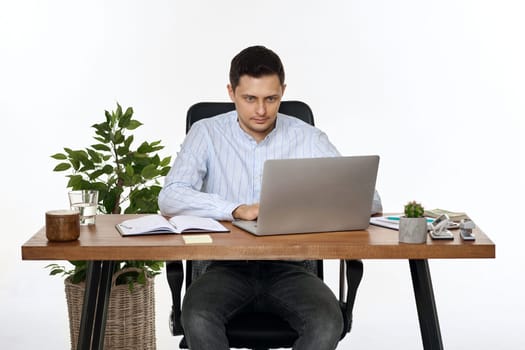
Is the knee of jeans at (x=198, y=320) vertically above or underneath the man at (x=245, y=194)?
underneath

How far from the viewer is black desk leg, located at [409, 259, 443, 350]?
2525mm

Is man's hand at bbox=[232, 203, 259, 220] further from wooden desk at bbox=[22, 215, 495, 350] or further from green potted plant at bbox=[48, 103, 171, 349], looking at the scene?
green potted plant at bbox=[48, 103, 171, 349]

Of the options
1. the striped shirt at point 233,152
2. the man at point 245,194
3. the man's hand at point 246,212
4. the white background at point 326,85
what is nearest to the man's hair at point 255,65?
the man at point 245,194

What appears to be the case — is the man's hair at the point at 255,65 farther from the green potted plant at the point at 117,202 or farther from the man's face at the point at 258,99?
the green potted plant at the point at 117,202

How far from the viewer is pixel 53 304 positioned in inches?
198

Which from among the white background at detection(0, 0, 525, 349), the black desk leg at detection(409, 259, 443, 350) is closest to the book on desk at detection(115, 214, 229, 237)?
the black desk leg at detection(409, 259, 443, 350)

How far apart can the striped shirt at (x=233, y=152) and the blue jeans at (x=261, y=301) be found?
308 millimetres

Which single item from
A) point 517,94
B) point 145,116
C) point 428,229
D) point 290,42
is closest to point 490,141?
point 517,94

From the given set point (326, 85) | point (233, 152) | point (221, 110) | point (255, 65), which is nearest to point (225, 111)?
point (221, 110)

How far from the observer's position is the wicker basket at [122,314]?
3520 millimetres

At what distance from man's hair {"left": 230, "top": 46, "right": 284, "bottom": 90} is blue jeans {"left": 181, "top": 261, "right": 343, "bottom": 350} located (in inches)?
26.2

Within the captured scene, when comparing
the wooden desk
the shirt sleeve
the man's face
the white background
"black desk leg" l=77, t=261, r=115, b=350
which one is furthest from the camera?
the white background

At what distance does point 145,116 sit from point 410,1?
1.95m

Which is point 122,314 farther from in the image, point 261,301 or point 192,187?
point 261,301
